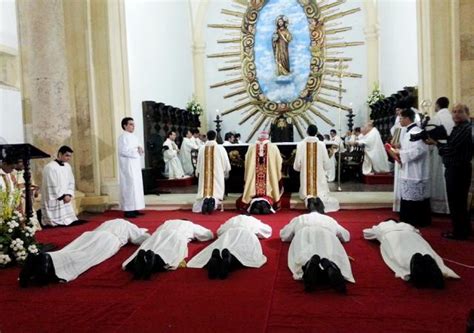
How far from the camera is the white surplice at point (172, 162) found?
1218 centimetres

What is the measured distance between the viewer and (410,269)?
4.00m

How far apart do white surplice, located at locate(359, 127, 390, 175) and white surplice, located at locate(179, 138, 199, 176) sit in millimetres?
4774

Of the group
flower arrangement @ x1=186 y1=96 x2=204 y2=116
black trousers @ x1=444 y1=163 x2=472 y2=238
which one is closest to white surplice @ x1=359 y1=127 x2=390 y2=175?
black trousers @ x1=444 y1=163 x2=472 y2=238

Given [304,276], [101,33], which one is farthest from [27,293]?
[101,33]

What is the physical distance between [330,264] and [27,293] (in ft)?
8.91

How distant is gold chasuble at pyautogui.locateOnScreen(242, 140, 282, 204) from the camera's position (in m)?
8.56

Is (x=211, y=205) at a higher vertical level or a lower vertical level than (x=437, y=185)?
lower

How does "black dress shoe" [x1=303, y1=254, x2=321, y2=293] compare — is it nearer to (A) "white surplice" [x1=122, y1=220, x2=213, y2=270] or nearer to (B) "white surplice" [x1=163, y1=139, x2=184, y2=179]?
(A) "white surplice" [x1=122, y1=220, x2=213, y2=270]

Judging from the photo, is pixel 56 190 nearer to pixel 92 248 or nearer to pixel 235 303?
pixel 92 248

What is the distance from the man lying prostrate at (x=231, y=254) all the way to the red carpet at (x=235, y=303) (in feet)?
0.36

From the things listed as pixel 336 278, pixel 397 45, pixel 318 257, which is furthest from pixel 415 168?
pixel 397 45

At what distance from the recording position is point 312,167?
8.60 m

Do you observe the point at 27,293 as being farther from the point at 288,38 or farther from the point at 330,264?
the point at 288,38

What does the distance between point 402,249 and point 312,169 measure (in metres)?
4.18
